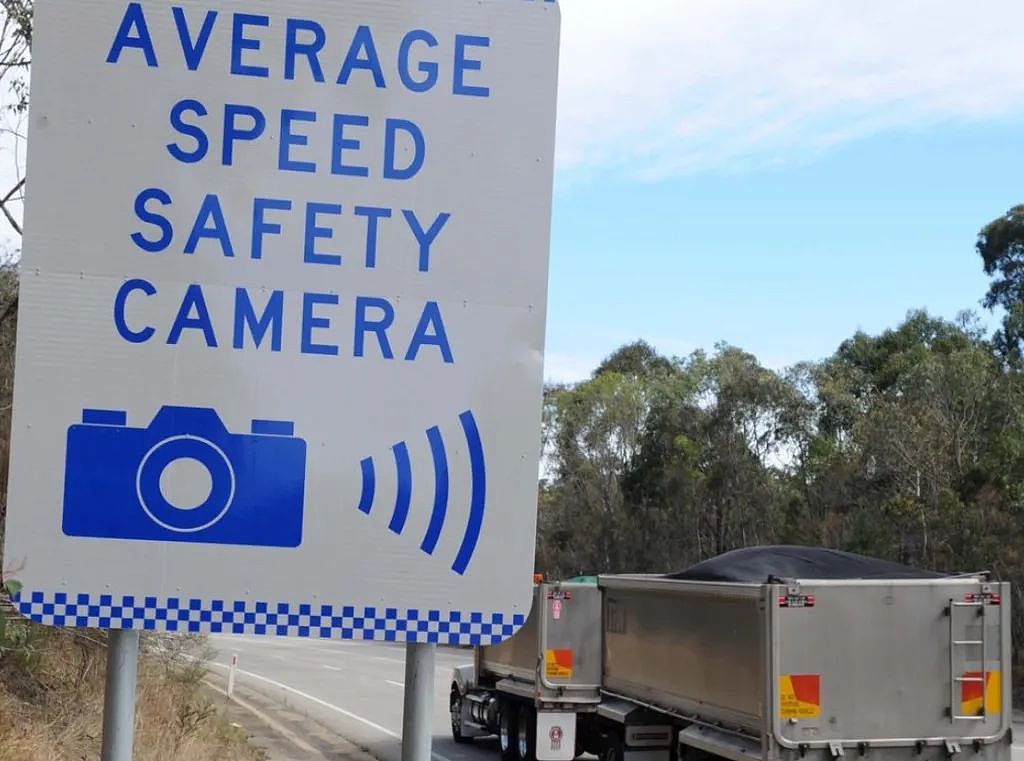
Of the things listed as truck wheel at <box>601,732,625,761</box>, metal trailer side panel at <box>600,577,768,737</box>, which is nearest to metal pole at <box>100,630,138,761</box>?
metal trailer side panel at <box>600,577,768,737</box>

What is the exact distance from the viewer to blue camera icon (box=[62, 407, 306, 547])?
3193 mm

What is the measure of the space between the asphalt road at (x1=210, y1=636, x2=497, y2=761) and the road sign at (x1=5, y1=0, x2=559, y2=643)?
1079 centimetres

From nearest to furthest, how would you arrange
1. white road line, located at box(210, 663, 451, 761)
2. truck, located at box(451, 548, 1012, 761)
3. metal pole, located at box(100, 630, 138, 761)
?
metal pole, located at box(100, 630, 138, 761) < truck, located at box(451, 548, 1012, 761) < white road line, located at box(210, 663, 451, 761)

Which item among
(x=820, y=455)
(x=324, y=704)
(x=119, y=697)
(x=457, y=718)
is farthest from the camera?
(x=820, y=455)

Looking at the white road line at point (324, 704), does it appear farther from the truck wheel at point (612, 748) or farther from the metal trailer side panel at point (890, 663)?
the metal trailer side panel at point (890, 663)

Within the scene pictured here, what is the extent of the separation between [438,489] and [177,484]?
0.66 metres

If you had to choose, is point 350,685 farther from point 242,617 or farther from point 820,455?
point 242,617

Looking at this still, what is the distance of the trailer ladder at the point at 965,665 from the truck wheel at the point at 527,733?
22.8 feet

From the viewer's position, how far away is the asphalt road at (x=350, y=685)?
2067 centimetres

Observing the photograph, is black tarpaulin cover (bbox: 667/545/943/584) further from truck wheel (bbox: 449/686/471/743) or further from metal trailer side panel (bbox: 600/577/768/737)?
truck wheel (bbox: 449/686/471/743)

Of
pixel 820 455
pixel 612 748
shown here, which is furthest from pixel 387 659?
pixel 612 748

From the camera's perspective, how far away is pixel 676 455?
50.4 m

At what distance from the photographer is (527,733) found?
1752cm

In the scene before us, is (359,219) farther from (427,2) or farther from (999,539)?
(999,539)
